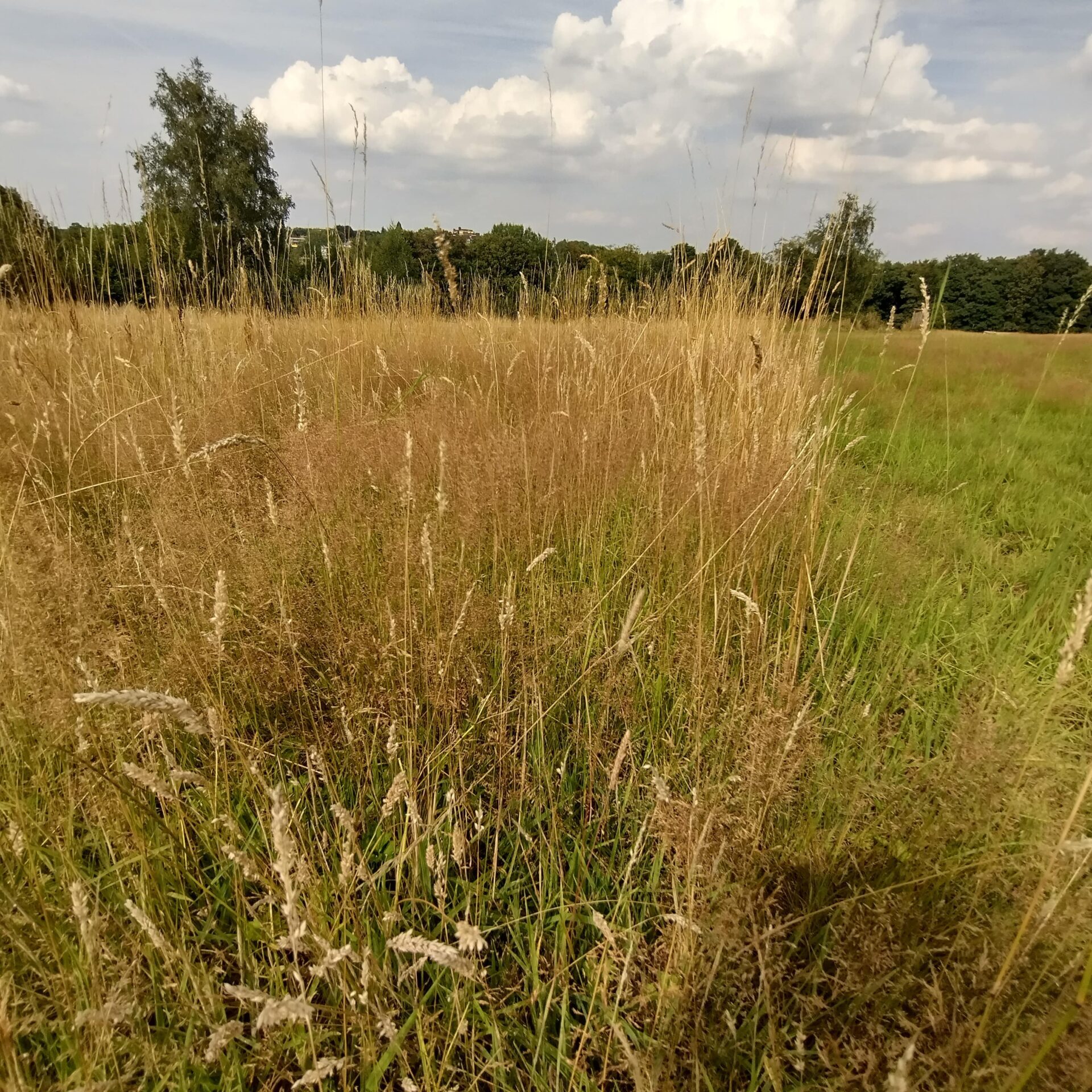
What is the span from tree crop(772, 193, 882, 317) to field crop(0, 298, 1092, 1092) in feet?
1.93

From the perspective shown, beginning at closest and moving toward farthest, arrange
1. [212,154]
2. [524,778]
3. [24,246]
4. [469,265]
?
[524,778], [24,246], [469,265], [212,154]

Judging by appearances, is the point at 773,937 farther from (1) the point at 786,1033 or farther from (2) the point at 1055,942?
(2) the point at 1055,942

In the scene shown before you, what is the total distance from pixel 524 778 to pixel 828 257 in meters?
2.08

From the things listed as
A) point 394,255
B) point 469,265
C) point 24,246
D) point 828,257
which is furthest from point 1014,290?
point 24,246

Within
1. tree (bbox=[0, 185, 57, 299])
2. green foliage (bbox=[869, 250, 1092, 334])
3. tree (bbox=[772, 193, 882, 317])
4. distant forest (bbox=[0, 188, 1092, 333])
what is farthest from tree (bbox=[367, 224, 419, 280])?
green foliage (bbox=[869, 250, 1092, 334])

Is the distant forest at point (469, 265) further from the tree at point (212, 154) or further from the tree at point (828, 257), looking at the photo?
the tree at point (212, 154)

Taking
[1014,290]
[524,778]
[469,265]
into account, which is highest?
[1014,290]

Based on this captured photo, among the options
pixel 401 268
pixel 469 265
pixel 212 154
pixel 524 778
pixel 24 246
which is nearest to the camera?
pixel 524 778

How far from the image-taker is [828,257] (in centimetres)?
211

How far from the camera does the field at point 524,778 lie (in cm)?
70

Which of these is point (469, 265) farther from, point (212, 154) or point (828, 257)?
point (212, 154)

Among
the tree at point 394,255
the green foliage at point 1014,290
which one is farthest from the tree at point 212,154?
the green foliage at point 1014,290

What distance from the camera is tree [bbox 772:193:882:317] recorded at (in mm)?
1997

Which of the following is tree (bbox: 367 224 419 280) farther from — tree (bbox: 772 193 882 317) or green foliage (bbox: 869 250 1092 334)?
green foliage (bbox: 869 250 1092 334)
